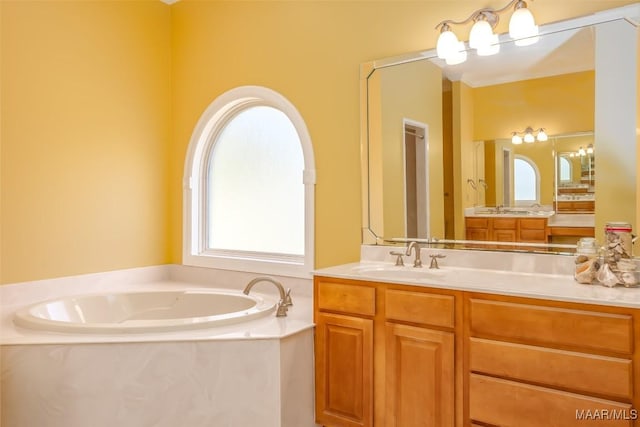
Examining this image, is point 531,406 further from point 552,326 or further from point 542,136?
point 542,136

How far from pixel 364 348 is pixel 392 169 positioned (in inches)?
40.5

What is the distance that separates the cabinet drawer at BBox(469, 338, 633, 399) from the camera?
5.08 ft

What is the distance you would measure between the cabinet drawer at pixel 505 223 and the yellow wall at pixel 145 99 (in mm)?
786

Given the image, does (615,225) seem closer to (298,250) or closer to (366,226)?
(366,226)

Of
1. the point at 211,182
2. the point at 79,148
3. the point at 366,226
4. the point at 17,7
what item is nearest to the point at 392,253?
the point at 366,226

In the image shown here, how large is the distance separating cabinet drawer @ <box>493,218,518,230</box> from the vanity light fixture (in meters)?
0.83

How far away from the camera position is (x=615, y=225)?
1911mm

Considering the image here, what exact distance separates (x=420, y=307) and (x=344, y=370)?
53 cm

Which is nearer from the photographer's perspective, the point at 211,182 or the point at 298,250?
the point at 298,250

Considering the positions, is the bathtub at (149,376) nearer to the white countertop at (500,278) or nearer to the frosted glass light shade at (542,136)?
the white countertop at (500,278)

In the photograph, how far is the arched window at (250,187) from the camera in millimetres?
3127

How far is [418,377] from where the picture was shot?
1.98 meters

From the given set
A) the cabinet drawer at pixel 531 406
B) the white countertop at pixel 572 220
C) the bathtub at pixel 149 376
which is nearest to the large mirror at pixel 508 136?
the white countertop at pixel 572 220

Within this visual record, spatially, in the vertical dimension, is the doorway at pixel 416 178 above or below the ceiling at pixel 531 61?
below
